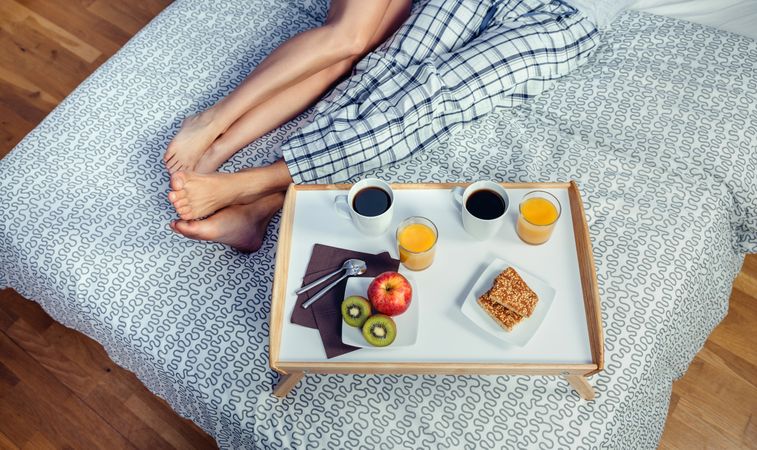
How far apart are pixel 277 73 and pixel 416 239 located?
1.99ft

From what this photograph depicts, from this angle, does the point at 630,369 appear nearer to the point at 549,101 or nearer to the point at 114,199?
the point at 549,101

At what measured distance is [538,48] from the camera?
1.49m

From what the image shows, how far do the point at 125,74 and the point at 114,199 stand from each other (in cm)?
42

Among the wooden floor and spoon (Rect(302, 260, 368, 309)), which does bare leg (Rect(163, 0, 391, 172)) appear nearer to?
spoon (Rect(302, 260, 368, 309))

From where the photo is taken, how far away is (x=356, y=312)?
1054 millimetres

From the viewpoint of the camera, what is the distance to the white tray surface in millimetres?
1035

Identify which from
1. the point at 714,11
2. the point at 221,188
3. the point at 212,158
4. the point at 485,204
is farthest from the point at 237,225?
the point at 714,11

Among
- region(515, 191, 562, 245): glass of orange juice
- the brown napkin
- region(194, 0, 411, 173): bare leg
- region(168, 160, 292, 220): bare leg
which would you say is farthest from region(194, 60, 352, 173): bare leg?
region(515, 191, 562, 245): glass of orange juice

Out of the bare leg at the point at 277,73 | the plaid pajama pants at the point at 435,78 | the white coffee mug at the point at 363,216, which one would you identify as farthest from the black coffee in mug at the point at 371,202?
the bare leg at the point at 277,73

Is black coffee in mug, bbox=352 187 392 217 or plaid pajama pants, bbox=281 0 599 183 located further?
plaid pajama pants, bbox=281 0 599 183

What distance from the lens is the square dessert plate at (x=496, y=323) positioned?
104 cm

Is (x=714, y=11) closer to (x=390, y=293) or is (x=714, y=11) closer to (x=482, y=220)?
(x=482, y=220)

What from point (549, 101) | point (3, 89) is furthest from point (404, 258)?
point (3, 89)

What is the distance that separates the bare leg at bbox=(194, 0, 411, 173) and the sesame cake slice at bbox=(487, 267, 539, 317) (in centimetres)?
77
